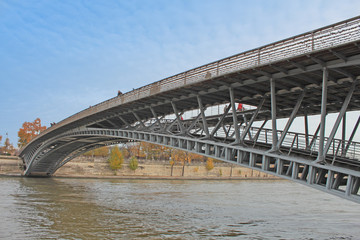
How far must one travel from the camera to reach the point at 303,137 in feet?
55.4

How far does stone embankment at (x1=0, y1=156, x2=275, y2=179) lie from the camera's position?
194 feet

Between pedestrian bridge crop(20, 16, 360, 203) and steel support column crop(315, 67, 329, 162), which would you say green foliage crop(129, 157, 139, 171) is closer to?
pedestrian bridge crop(20, 16, 360, 203)

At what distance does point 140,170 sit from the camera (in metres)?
66.7

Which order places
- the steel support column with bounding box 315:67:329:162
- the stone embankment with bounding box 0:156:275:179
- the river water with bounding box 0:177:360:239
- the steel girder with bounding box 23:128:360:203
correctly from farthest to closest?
1. the stone embankment with bounding box 0:156:275:179
2. the river water with bounding box 0:177:360:239
3. the steel support column with bounding box 315:67:329:162
4. the steel girder with bounding box 23:128:360:203

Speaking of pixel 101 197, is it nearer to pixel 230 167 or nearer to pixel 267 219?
pixel 267 219

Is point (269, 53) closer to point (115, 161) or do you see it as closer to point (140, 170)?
point (115, 161)

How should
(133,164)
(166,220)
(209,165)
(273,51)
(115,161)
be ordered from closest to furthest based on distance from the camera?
(273,51)
(166,220)
(115,161)
(133,164)
(209,165)

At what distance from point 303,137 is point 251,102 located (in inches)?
133

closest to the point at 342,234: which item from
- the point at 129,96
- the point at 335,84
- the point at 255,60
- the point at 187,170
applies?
the point at 335,84

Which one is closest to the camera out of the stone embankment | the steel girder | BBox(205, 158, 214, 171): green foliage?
the steel girder

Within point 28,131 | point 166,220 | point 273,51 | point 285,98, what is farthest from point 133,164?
point 273,51

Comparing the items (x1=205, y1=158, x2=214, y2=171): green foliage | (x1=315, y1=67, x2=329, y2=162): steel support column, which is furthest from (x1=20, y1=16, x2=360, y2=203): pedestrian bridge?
(x1=205, y1=158, x2=214, y2=171): green foliage

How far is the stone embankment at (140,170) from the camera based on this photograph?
2324 inches

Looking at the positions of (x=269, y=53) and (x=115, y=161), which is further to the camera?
(x=115, y=161)
